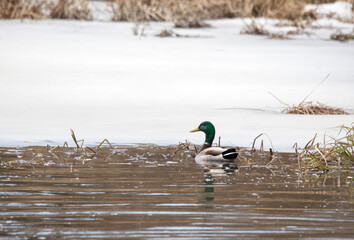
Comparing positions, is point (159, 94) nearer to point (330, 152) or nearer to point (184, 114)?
point (184, 114)

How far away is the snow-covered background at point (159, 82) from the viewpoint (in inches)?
393

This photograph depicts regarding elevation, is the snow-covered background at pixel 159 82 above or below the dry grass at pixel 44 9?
below

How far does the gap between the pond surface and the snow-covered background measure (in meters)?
1.34

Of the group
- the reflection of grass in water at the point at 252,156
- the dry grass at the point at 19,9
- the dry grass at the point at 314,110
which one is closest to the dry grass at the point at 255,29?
the dry grass at the point at 19,9

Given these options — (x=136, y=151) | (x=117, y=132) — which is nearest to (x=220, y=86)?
(x=117, y=132)

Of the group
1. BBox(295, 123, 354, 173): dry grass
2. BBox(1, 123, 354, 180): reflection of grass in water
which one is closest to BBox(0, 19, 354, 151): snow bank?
BBox(1, 123, 354, 180): reflection of grass in water

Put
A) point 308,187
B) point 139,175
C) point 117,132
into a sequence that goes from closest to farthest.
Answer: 1. point 308,187
2. point 139,175
3. point 117,132

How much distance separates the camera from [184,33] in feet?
63.2

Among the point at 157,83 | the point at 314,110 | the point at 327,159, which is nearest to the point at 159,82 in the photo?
the point at 157,83

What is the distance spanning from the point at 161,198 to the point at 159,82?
26.4 ft

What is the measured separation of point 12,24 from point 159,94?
716 cm

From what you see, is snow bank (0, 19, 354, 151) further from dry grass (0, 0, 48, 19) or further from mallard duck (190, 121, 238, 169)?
mallard duck (190, 121, 238, 169)

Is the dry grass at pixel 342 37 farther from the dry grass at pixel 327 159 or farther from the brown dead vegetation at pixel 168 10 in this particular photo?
the dry grass at pixel 327 159

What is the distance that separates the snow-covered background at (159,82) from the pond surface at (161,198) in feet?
4.41
